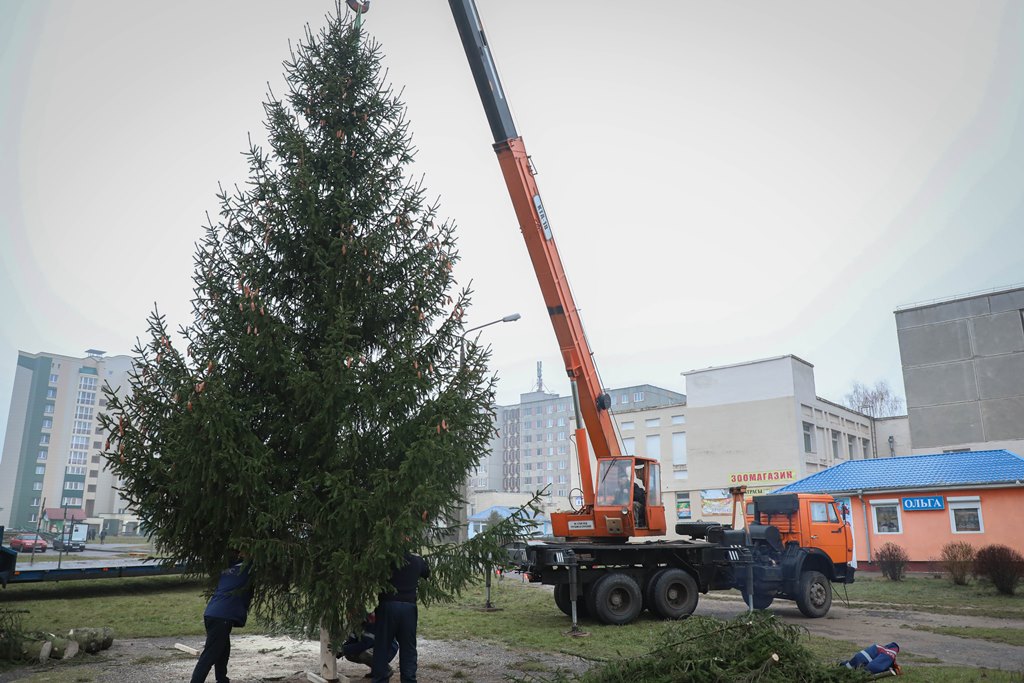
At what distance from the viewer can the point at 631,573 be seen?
14.8 m

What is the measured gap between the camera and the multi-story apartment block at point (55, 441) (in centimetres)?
8919

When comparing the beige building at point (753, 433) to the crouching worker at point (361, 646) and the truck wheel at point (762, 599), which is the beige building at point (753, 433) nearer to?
the truck wheel at point (762, 599)

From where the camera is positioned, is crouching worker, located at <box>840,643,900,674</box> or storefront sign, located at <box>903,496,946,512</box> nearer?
crouching worker, located at <box>840,643,900,674</box>

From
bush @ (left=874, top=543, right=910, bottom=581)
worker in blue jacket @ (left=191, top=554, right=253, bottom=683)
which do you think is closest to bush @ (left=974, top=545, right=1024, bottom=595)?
bush @ (left=874, top=543, right=910, bottom=581)

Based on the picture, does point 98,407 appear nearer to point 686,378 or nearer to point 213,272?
point 686,378

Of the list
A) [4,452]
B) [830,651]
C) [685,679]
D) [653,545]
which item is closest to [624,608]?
[653,545]

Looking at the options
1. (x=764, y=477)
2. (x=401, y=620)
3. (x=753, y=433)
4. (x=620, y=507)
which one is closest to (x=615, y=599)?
(x=620, y=507)

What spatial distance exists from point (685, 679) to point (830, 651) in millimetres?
5626

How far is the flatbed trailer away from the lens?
14.0 m

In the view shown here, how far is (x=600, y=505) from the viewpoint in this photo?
1495 cm

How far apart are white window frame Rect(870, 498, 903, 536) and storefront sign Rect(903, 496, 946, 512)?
34 cm

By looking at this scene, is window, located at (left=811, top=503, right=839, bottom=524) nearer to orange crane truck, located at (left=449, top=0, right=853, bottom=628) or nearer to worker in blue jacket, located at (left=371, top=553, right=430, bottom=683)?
orange crane truck, located at (left=449, top=0, right=853, bottom=628)

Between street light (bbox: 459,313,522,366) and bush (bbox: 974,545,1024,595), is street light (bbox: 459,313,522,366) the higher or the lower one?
the higher one

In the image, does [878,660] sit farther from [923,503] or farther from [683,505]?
[683,505]
